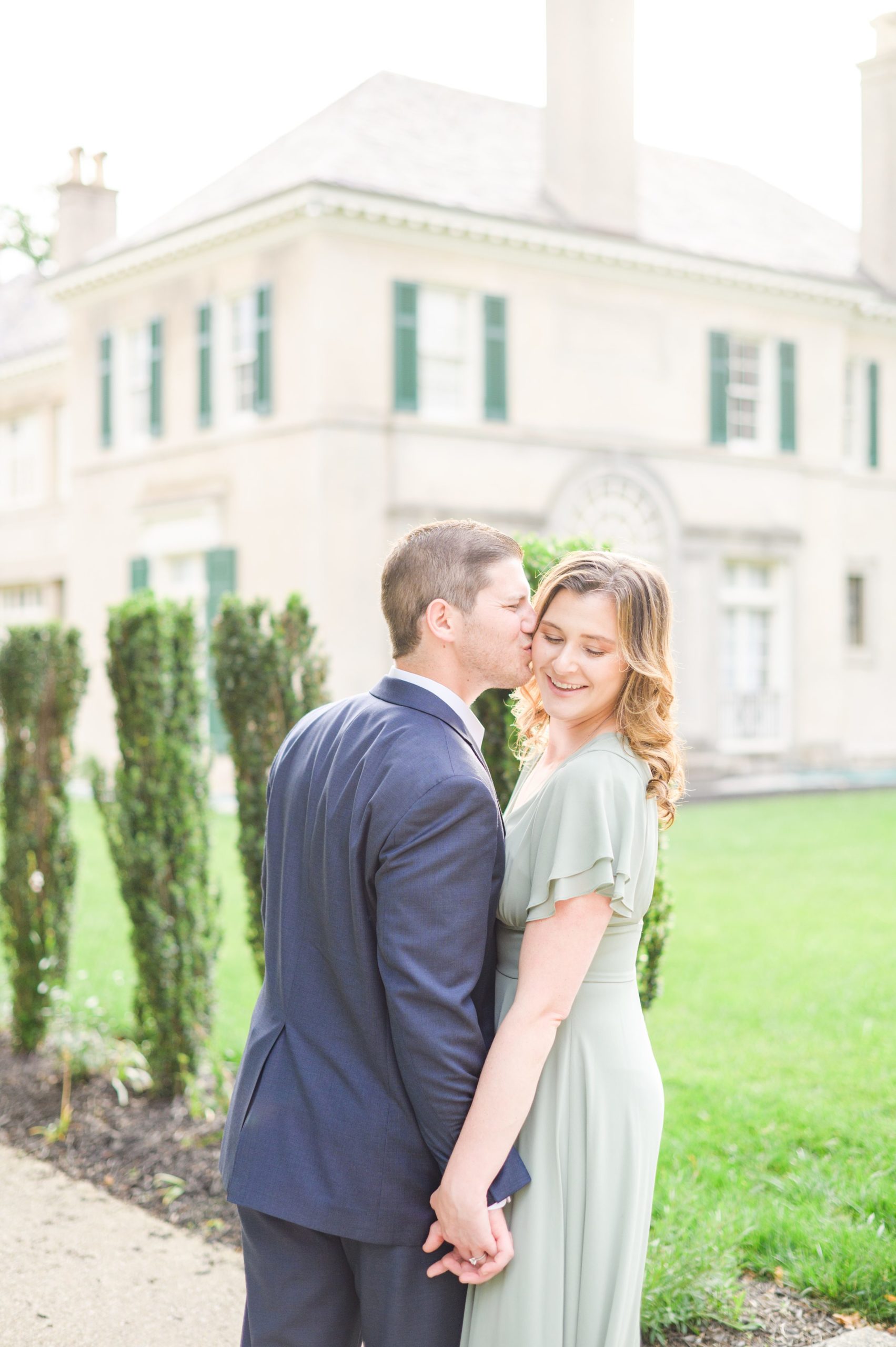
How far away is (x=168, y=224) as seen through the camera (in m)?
20.4

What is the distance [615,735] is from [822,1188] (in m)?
2.67

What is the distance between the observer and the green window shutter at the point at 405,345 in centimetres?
1753

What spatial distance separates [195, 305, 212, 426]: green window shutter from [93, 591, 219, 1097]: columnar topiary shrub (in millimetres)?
13521

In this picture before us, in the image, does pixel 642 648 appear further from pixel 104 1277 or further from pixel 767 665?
pixel 767 665

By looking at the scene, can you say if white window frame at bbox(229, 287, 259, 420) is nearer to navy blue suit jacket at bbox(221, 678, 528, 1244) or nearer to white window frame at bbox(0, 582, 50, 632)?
white window frame at bbox(0, 582, 50, 632)

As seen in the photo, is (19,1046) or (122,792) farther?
(19,1046)

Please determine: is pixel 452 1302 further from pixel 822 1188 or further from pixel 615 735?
pixel 822 1188

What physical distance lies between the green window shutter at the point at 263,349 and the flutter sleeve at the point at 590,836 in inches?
624

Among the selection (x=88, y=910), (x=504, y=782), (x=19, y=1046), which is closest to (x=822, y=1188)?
(x=504, y=782)

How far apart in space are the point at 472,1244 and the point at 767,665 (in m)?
19.8

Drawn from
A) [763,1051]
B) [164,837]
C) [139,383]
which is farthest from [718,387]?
[164,837]

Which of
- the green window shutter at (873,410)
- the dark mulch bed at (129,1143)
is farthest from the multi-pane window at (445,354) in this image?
the dark mulch bed at (129,1143)

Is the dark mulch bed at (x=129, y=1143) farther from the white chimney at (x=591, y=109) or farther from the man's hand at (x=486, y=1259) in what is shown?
the white chimney at (x=591, y=109)

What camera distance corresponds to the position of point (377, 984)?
2426 mm
